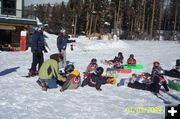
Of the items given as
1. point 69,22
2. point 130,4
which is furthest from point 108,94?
point 130,4

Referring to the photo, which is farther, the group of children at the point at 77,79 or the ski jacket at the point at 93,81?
the ski jacket at the point at 93,81

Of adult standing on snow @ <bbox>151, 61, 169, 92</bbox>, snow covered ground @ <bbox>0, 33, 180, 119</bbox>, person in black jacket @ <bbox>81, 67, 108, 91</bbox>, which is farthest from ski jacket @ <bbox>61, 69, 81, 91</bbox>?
adult standing on snow @ <bbox>151, 61, 169, 92</bbox>

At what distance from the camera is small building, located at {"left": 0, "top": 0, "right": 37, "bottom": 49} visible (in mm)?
33406

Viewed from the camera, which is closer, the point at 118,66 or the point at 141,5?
the point at 118,66

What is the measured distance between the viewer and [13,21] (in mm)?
33406

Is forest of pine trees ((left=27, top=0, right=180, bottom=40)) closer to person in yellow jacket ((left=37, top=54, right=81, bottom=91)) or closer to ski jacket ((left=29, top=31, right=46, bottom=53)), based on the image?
ski jacket ((left=29, top=31, right=46, bottom=53))

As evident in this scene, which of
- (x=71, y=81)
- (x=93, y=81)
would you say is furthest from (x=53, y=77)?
(x=93, y=81)

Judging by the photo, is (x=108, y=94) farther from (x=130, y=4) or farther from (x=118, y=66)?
(x=130, y=4)

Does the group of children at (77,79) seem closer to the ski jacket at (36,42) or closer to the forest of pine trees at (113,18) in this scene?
the ski jacket at (36,42)

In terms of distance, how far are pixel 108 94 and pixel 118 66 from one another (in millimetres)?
6428

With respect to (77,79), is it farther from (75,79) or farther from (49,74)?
(49,74)

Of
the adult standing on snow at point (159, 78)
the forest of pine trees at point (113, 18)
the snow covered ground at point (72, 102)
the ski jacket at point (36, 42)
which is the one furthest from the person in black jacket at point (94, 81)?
the forest of pine trees at point (113, 18)

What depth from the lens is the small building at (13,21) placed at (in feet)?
110

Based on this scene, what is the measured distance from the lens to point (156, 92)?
47.8 feet
